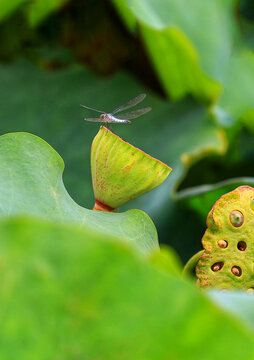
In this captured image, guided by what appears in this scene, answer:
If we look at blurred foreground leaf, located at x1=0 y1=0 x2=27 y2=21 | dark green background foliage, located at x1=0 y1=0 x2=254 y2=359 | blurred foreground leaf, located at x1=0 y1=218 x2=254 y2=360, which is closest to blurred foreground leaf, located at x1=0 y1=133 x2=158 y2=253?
dark green background foliage, located at x1=0 y1=0 x2=254 y2=359

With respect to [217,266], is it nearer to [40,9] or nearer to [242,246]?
[242,246]

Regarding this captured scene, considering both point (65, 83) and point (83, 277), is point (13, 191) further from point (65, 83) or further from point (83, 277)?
point (65, 83)

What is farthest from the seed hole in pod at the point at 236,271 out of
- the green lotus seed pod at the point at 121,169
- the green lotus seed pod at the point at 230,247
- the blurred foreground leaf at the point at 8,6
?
the blurred foreground leaf at the point at 8,6

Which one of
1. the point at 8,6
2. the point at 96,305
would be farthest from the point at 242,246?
the point at 8,6

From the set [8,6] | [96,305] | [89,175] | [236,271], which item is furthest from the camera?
[8,6]

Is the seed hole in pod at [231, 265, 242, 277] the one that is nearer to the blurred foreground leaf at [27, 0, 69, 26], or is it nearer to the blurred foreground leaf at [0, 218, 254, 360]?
the blurred foreground leaf at [0, 218, 254, 360]

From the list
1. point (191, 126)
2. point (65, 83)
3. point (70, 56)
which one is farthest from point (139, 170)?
point (70, 56)

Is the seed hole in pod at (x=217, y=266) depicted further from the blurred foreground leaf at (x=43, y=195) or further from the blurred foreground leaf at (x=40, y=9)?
the blurred foreground leaf at (x=40, y=9)
